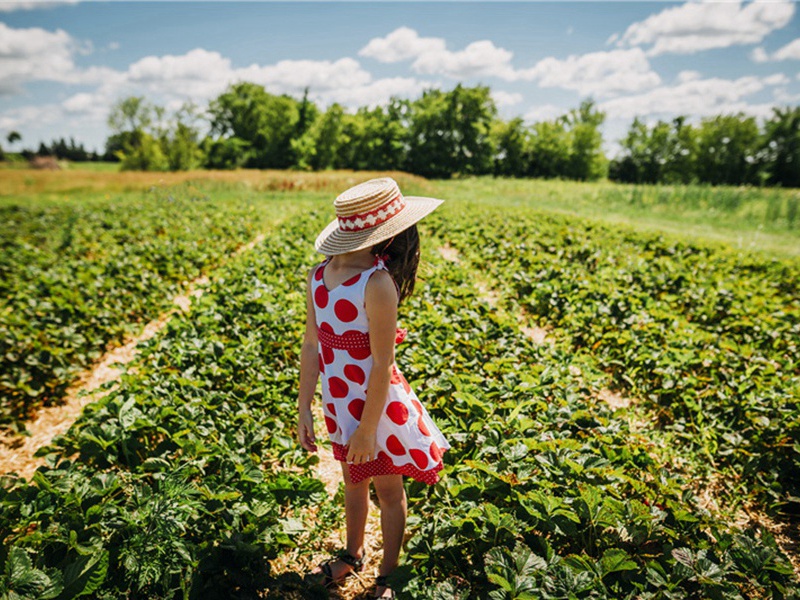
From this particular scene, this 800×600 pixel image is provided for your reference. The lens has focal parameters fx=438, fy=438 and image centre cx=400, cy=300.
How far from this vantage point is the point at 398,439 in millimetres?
2141

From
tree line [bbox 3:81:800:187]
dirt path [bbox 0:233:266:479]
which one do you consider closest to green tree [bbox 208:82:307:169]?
tree line [bbox 3:81:800:187]

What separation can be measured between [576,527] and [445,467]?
88 centimetres

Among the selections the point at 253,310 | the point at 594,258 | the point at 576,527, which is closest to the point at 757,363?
the point at 576,527

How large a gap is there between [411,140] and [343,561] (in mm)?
52396

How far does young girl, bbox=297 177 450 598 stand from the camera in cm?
193

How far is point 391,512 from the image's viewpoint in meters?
2.29

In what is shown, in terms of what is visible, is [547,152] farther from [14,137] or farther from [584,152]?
[14,137]

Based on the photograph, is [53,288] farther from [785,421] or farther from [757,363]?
[757,363]

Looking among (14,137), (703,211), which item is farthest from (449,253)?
(14,137)

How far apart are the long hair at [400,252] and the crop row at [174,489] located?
152 centimetres

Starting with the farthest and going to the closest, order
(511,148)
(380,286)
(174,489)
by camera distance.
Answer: (511,148) < (174,489) < (380,286)

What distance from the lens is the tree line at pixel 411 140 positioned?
163ft

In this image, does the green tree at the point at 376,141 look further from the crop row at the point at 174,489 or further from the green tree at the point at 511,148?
the crop row at the point at 174,489

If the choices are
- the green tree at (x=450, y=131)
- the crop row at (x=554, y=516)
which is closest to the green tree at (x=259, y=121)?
the green tree at (x=450, y=131)
